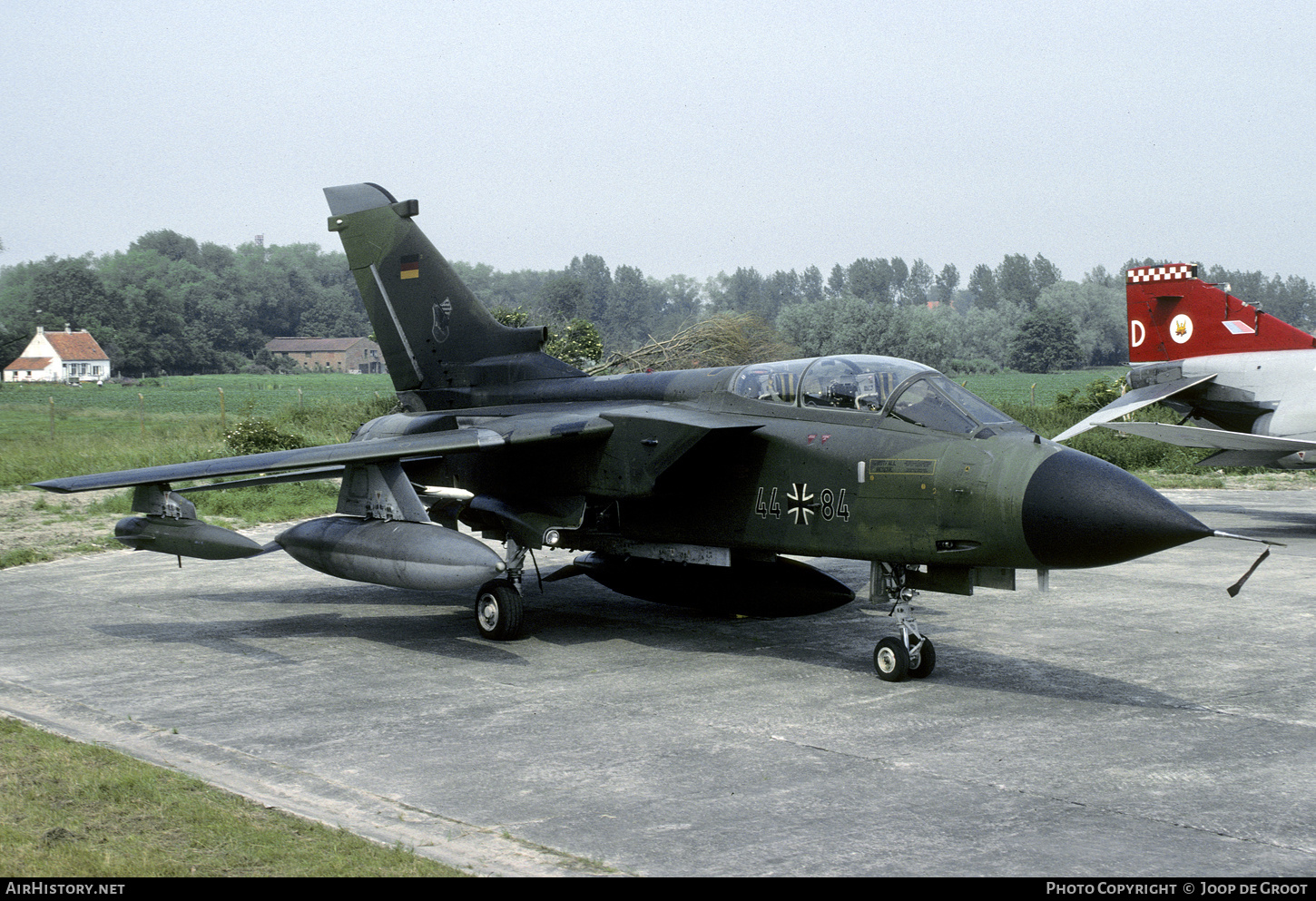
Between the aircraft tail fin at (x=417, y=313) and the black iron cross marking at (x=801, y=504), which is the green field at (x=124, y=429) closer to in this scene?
the aircraft tail fin at (x=417, y=313)

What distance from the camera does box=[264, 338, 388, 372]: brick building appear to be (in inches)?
4500

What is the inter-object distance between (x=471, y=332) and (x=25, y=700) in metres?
6.29

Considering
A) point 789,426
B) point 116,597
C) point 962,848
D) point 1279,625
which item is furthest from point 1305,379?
point 116,597

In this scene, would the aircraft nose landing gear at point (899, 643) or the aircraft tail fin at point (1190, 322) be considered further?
the aircraft tail fin at point (1190, 322)

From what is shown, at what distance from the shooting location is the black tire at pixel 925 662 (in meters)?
9.06

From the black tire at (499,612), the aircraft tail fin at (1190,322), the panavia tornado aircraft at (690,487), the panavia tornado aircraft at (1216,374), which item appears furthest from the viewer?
the aircraft tail fin at (1190,322)

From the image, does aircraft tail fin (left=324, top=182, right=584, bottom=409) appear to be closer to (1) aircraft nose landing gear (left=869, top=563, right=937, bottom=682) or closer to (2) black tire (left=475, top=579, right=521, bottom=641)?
(2) black tire (left=475, top=579, right=521, bottom=641)

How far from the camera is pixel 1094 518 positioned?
7.80 m

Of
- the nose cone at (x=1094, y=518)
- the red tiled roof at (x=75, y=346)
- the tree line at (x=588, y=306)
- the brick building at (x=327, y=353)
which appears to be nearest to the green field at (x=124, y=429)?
the tree line at (x=588, y=306)

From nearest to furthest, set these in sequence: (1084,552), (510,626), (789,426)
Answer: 1. (1084,552)
2. (789,426)
3. (510,626)

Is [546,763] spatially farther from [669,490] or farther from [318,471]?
[318,471]

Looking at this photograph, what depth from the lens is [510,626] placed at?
1067 cm

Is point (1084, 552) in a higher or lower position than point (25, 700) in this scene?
higher

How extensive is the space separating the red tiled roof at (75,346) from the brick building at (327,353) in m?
29.4
